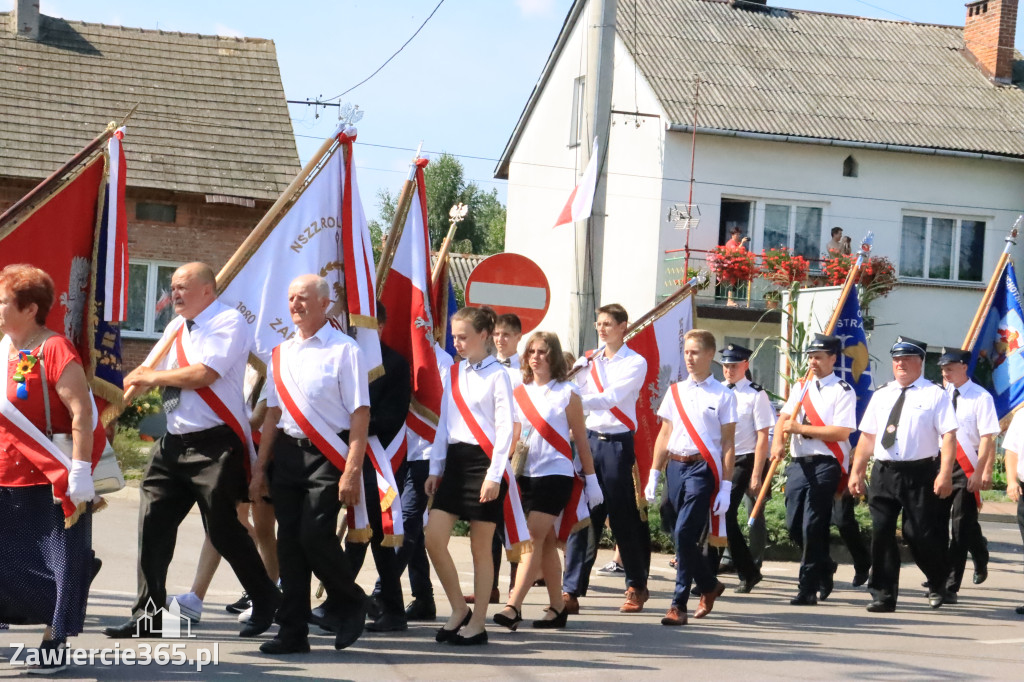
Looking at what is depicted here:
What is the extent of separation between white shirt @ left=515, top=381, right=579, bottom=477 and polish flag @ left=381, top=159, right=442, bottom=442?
61cm

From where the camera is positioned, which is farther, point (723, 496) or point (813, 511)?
point (813, 511)

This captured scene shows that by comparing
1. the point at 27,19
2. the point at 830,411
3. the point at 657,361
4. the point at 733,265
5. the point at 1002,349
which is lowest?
the point at 830,411

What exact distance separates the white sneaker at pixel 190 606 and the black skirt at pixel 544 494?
2.04 metres

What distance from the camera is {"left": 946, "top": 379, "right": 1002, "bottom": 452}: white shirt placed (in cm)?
1086

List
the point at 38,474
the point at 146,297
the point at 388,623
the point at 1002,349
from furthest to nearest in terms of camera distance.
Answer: the point at 146,297, the point at 1002,349, the point at 388,623, the point at 38,474

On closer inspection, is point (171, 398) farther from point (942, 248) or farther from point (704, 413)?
point (942, 248)

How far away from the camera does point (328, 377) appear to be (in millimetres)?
6895

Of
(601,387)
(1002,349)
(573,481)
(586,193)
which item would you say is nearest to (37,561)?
(573,481)

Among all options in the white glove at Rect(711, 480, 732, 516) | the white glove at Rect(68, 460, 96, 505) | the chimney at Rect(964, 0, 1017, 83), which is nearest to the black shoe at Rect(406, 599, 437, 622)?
the white glove at Rect(711, 480, 732, 516)

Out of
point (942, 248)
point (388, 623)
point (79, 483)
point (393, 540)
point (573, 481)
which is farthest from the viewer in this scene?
point (942, 248)

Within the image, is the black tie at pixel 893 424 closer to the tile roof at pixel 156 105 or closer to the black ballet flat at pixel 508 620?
the black ballet flat at pixel 508 620

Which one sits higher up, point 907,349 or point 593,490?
point 907,349

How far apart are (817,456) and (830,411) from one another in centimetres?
36

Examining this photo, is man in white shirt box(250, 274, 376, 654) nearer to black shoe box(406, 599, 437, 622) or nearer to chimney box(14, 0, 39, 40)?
black shoe box(406, 599, 437, 622)
